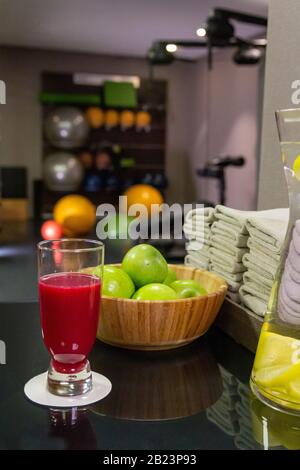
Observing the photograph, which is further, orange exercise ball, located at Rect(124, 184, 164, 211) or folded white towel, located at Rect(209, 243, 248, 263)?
orange exercise ball, located at Rect(124, 184, 164, 211)

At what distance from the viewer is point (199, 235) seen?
1156 millimetres

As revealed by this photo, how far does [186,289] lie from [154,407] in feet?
0.88

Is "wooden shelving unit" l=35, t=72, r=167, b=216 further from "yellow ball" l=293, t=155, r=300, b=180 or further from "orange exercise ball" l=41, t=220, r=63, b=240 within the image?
"yellow ball" l=293, t=155, r=300, b=180

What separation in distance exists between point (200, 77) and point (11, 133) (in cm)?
284

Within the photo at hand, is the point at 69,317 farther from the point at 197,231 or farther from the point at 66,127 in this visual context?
the point at 66,127

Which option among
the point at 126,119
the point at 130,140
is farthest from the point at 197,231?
the point at 130,140

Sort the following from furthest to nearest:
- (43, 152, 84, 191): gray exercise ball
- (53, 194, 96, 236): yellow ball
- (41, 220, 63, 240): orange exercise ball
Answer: (43, 152, 84, 191): gray exercise ball → (53, 194, 96, 236): yellow ball → (41, 220, 63, 240): orange exercise ball

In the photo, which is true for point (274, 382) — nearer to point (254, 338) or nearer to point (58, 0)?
point (254, 338)

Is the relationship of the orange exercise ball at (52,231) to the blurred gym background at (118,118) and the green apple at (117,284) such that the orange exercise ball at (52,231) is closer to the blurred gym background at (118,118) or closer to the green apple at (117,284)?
the blurred gym background at (118,118)

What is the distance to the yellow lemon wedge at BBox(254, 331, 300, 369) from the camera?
0.69 meters

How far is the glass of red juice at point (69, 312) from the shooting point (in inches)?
28.8

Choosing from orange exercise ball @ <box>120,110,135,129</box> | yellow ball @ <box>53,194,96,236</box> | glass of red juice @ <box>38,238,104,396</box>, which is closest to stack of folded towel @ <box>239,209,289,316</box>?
glass of red juice @ <box>38,238,104,396</box>

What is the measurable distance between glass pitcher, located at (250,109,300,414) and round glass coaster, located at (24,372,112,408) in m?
0.22

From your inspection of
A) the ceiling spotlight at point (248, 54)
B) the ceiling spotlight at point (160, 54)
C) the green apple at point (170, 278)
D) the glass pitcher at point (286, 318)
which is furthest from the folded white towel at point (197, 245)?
the ceiling spotlight at point (160, 54)
